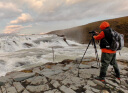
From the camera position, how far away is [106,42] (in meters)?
3.87

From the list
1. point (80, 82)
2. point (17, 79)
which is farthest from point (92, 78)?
point (17, 79)

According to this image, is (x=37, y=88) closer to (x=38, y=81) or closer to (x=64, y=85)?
(x=38, y=81)

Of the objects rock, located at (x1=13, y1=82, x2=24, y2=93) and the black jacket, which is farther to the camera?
rock, located at (x1=13, y1=82, x2=24, y2=93)

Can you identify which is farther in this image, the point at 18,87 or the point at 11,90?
the point at 18,87

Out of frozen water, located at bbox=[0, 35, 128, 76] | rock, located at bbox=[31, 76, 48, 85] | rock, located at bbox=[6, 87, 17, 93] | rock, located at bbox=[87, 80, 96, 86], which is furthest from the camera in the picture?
frozen water, located at bbox=[0, 35, 128, 76]

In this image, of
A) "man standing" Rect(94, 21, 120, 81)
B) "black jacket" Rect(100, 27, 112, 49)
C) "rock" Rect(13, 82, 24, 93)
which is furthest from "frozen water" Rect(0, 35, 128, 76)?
"black jacket" Rect(100, 27, 112, 49)

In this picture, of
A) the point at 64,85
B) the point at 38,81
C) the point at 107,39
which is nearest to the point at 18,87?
the point at 38,81

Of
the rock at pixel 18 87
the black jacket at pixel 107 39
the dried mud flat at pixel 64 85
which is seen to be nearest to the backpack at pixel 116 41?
the black jacket at pixel 107 39

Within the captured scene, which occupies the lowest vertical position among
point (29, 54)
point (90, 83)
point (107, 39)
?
point (29, 54)

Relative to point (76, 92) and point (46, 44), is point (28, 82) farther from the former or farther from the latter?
point (46, 44)

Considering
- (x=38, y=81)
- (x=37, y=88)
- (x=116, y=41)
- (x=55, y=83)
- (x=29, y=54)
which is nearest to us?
(x=116, y=41)

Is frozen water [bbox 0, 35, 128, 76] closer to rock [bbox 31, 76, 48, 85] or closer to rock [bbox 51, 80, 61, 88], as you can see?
rock [bbox 31, 76, 48, 85]

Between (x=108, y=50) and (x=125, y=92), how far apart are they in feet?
5.62

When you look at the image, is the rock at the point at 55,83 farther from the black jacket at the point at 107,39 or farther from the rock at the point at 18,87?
the black jacket at the point at 107,39
